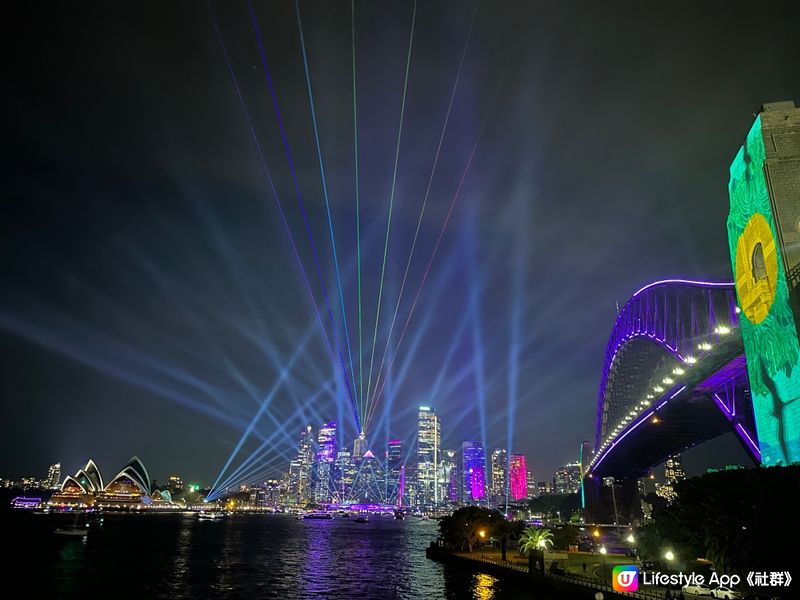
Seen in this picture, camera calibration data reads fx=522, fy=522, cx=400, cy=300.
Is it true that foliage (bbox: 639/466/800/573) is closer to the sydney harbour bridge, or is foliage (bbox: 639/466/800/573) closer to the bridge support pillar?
the sydney harbour bridge

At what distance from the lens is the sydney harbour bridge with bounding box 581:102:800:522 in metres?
34.1

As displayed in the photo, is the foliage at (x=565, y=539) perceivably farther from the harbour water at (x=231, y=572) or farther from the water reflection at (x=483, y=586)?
the water reflection at (x=483, y=586)

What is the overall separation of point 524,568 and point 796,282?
121 ft

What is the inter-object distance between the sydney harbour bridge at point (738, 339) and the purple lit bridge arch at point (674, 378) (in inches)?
8.2

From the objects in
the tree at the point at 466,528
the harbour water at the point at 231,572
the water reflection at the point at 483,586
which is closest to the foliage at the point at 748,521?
the harbour water at the point at 231,572

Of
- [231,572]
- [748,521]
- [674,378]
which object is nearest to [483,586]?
[748,521]

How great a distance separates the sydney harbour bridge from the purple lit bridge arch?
0.21 m

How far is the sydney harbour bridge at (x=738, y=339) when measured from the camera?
34.1 m

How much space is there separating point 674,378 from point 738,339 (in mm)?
21420

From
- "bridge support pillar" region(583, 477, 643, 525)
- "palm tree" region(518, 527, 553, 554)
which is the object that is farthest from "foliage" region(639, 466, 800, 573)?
"bridge support pillar" region(583, 477, 643, 525)

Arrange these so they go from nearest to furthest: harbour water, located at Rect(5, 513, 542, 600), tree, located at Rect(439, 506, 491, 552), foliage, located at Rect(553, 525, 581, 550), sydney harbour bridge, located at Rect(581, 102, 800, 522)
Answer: sydney harbour bridge, located at Rect(581, 102, 800, 522), harbour water, located at Rect(5, 513, 542, 600), foliage, located at Rect(553, 525, 581, 550), tree, located at Rect(439, 506, 491, 552)

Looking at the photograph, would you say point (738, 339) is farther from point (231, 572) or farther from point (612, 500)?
point (612, 500)

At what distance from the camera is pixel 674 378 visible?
236 feet

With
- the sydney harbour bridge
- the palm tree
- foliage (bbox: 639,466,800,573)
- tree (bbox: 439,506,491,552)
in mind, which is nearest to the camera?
foliage (bbox: 639,466,800,573)
